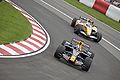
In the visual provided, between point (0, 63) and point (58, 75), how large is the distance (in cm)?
238

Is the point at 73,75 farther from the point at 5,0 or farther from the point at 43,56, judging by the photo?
the point at 5,0

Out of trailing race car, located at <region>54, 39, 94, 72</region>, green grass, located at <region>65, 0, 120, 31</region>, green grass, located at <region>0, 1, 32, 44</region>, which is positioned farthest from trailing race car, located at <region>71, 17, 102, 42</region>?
green grass, located at <region>65, 0, 120, 31</region>

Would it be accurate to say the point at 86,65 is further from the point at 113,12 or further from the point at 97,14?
the point at 113,12

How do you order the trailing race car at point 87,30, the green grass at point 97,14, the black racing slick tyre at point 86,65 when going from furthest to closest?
the green grass at point 97,14
the trailing race car at point 87,30
the black racing slick tyre at point 86,65

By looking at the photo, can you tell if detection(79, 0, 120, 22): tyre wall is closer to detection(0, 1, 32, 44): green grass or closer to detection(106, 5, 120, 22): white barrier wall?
detection(106, 5, 120, 22): white barrier wall

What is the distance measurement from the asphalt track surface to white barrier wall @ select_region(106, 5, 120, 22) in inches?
158

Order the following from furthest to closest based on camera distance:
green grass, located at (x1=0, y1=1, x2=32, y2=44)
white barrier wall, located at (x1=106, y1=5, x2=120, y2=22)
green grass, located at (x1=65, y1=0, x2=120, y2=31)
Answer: white barrier wall, located at (x1=106, y1=5, x2=120, y2=22)
green grass, located at (x1=65, y1=0, x2=120, y2=31)
green grass, located at (x1=0, y1=1, x2=32, y2=44)

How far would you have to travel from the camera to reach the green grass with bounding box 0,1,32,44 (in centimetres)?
1656

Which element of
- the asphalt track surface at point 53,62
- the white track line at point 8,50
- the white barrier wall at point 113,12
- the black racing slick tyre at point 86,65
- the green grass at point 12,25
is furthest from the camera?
the white barrier wall at point 113,12

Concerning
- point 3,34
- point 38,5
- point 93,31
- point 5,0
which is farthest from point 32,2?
point 3,34

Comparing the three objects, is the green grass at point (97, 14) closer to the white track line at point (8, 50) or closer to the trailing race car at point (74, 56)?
the trailing race car at point (74, 56)

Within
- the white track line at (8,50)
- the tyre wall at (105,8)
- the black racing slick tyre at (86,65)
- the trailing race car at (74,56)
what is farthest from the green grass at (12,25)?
the tyre wall at (105,8)

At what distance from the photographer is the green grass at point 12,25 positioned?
16.6 m

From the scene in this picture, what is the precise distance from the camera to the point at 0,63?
44.5 ft
